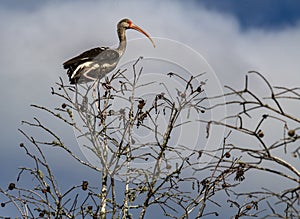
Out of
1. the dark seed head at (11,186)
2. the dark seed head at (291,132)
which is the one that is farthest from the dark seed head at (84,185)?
the dark seed head at (291,132)

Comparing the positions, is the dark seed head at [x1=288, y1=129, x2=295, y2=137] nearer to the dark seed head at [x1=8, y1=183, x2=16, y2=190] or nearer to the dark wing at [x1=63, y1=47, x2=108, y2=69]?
the dark seed head at [x1=8, y1=183, x2=16, y2=190]

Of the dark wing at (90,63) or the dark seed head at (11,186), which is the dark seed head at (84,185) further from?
the dark wing at (90,63)

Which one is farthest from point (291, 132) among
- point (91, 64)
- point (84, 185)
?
point (91, 64)

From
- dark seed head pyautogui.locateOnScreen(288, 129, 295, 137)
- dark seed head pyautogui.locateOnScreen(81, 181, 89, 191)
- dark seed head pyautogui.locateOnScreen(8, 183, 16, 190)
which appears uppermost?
dark seed head pyautogui.locateOnScreen(8, 183, 16, 190)

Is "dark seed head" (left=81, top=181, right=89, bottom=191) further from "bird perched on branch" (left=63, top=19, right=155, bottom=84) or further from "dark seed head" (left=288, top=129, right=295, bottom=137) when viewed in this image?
"dark seed head" (left=288, top=129, right=295, bottom=137)

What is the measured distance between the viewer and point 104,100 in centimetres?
577

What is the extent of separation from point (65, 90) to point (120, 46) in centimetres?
373

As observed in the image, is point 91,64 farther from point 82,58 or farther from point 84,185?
point 84,185

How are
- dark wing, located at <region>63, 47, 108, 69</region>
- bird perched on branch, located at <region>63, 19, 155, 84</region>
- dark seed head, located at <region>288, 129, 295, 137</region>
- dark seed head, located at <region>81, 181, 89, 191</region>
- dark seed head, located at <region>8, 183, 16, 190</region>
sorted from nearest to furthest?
dark seed head, located at <region>288, 129, 295, 137</region> < dark seed head, located at <region>81, 181, 89, 191</region> < dark seed head, located at <region>8, 183, 16, 190</region> < bird perched on branch, located at <region>63, 19, 155, 84</region> < dark wing, located at <region>63, 47, 108, 69</region>

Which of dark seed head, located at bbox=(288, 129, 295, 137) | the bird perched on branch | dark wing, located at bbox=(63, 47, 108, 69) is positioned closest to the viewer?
dark seed head, located at bbox=(288, 129, 295, 137)

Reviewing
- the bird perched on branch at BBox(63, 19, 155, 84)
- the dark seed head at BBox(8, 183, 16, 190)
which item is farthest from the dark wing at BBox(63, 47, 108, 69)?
the dark seed head at BBox(8, 183, 16, 190)

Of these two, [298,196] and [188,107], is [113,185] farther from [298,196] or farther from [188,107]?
[298,196]

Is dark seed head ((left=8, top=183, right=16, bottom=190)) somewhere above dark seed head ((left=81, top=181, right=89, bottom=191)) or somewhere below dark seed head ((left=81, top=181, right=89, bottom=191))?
Result: above

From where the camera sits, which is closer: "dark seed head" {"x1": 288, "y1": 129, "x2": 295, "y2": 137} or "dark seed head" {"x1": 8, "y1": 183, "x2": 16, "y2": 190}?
"dark seed head" {"x1": 288, "y1": 129, "x2": 295, "y2": 137}
